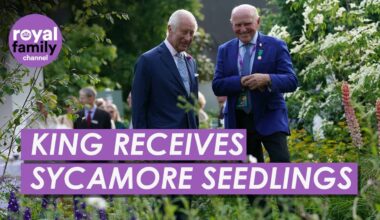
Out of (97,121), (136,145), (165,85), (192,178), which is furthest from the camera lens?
(97,121)

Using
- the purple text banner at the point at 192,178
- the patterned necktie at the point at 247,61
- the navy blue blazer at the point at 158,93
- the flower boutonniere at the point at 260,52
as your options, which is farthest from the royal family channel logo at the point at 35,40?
the purple text banner at the point at 192,178

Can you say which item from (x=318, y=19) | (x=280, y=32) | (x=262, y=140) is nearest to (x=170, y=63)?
(x=262, y=140)

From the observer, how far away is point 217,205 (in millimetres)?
5184

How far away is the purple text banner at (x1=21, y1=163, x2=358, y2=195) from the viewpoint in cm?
655

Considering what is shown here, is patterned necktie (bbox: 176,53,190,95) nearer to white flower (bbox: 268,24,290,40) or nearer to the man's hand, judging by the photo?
the man's hand

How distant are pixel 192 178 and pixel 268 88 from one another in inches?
54.9

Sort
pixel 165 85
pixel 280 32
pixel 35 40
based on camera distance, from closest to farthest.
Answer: pixel 165 85, pixel 35 40, pixel 280 32

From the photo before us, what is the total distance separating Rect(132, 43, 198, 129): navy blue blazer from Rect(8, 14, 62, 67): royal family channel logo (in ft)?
5.54

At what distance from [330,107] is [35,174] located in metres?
5.89

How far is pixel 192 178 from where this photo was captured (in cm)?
672

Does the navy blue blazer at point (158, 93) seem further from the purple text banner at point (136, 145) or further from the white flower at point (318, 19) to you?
the white flower at point (318, 19)

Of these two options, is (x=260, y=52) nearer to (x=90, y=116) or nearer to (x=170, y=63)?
(x=170, y=63)

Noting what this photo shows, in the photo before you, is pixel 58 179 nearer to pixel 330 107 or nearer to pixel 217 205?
pixel 217 205

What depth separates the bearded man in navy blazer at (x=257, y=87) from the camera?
7832mm
